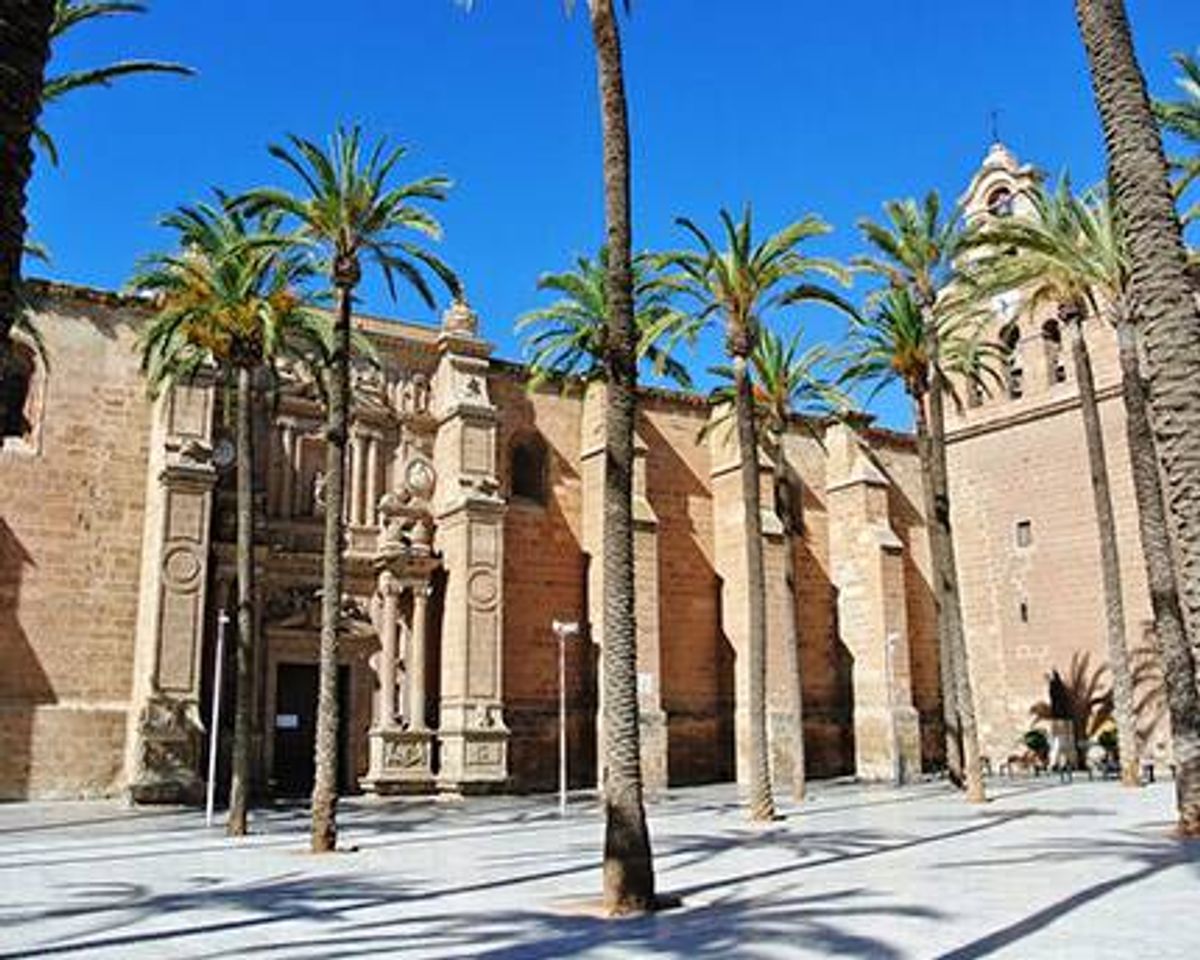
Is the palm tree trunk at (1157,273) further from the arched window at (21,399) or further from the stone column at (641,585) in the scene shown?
the arched window at (21,399)

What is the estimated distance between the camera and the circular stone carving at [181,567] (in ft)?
76.0

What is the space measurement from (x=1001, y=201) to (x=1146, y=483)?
19653 mm

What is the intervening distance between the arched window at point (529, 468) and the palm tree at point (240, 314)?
1118 cm

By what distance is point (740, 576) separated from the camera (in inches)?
1244

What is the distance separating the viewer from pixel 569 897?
11023 millimetres

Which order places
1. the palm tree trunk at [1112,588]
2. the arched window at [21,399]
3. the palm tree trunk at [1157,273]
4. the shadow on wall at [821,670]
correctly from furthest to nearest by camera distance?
the shadow on wall at [821,670]
the arched window at [21,399]
the palm tree trunk at [1112,588]
the palm tree trunk at [1157,273]

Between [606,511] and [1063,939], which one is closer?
[1063,939]

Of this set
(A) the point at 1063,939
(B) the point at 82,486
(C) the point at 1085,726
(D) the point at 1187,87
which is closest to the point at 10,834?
(B) the point at 82,486

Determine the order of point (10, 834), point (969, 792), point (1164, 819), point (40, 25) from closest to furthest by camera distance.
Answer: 1. point (40, 25)
2. point (1164, 819)
3. point (10, 834)
4. point (969, 792)

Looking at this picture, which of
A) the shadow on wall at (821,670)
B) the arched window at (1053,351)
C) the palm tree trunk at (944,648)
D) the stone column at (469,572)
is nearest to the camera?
the palm tree trunk at (944,648)

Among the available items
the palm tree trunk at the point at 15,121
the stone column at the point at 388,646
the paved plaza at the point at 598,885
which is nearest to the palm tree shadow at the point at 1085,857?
the paved plaza at the point at 598,885

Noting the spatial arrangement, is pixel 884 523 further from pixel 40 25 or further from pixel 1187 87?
pixel 40 25

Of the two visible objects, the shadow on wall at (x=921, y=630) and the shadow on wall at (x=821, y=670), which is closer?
the shadow on wall at (x=821, y=670)

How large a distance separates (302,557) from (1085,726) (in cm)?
2082
